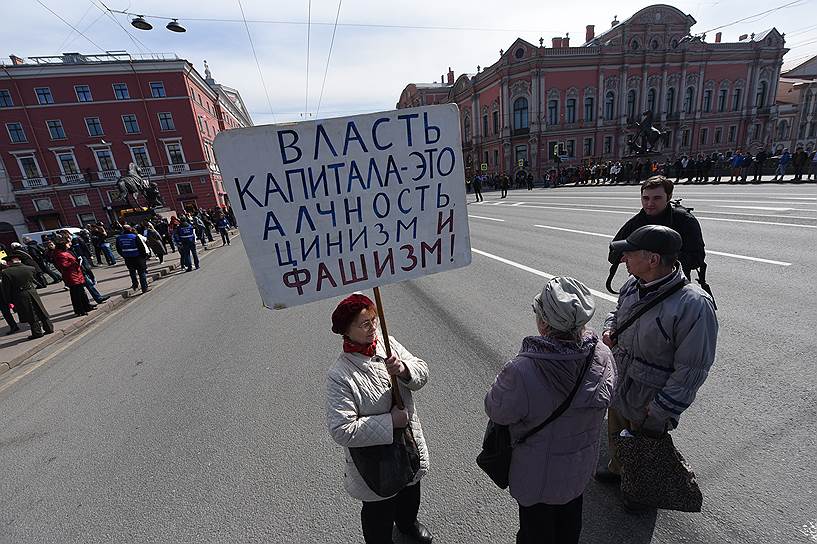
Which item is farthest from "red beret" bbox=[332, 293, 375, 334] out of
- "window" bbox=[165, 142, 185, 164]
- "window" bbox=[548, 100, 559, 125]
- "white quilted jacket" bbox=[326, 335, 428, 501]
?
"window" bbox=[548, 100, 559, 125]

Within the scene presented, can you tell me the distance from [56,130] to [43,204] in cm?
711

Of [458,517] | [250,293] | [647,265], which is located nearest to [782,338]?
[647,265]

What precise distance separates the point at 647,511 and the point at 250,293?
26.4ft

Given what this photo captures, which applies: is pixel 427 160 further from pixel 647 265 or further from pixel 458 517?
pixel 458 517

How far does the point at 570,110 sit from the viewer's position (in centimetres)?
4225

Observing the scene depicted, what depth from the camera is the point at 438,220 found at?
200 cm

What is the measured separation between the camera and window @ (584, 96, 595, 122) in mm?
42156

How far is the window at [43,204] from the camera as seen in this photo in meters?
34.6

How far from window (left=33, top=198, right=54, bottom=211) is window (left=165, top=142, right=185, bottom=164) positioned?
38.1 feet

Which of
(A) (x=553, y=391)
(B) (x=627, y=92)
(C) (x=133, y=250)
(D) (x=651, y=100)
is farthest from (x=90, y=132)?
(D) (x=651, y=100)

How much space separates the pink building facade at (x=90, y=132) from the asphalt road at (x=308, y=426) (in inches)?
1324

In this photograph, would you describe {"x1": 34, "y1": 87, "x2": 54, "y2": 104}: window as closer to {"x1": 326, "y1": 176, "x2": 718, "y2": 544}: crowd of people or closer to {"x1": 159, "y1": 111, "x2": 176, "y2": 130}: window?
{"x1": 159, "y1": 111, "x2": 176, "y2": 130}: window

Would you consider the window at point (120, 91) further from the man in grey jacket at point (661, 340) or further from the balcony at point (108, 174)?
the man in grey jacket at point (661, 340)

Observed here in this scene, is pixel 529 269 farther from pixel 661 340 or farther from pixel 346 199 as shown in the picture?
pixel 346 199
